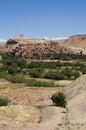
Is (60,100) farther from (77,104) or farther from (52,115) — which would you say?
(52,115)

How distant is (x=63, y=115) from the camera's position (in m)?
23.2

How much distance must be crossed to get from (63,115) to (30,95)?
14523 millimetres

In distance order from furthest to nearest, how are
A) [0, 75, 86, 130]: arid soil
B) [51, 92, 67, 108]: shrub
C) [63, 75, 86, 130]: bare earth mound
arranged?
[51, 92, 67, 108]: shrub → [63, 75, 86, 130]: bare earth mound → [0, 75, 86, 130]: arid soil

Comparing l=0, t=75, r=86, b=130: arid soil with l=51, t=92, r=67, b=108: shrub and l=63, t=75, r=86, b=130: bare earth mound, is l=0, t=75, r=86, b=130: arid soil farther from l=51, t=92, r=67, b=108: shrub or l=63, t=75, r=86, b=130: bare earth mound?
l=51, t=92, r=67, b=108: shrub

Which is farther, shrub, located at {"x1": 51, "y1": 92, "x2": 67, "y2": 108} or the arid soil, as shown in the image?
shrub, located at {"x1": 51, "y1": 92, "x2": 67, "y2": 108}

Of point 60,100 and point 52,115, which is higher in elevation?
point 60,100

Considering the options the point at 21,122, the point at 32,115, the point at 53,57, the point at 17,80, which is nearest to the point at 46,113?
the point at 32,115

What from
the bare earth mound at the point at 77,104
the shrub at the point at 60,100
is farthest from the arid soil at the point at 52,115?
the shrub at the point at 60,100

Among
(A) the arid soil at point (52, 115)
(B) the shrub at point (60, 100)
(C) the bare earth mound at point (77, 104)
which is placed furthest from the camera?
(B) the shrub at point (60, 100)

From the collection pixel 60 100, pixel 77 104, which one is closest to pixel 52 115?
pixel 77 104

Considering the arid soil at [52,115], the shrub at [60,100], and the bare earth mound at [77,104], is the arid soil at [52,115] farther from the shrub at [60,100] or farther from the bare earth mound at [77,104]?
the shrub at [60,100]

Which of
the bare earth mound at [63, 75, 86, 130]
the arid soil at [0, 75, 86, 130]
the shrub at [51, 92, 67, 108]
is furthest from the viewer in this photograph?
the shrub at [51, 92, 67, 108]

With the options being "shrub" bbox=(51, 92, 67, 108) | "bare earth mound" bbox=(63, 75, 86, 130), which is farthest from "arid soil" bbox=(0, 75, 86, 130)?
"shrub" bbox=(51, 92, 67, 108)

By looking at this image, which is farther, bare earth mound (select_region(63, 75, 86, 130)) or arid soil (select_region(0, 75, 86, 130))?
bare earth mound (select_region(63, 75, 86, 130))
